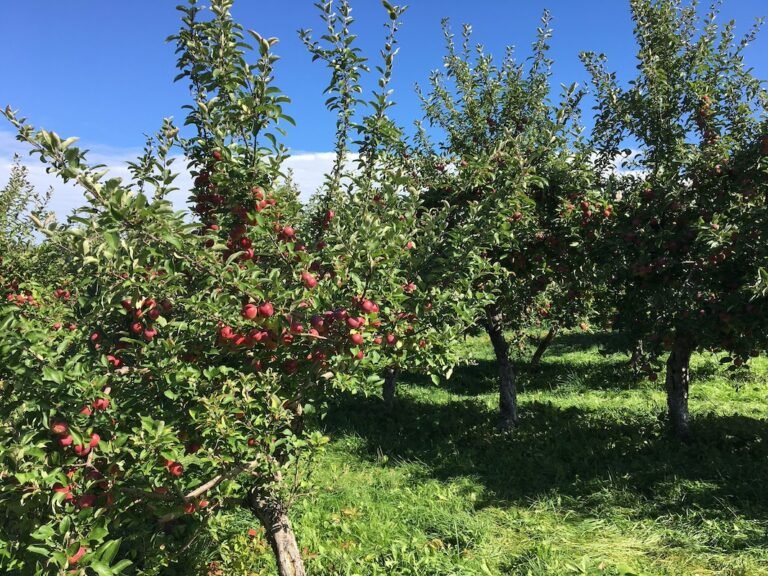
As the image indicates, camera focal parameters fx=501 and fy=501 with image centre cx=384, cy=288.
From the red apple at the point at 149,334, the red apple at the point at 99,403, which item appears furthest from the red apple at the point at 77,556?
the red apple at the point at 149,334

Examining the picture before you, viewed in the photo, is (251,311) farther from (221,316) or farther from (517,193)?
(517,193)

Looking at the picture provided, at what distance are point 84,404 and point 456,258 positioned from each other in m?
2.38

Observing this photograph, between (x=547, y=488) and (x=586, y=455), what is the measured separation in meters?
1.17

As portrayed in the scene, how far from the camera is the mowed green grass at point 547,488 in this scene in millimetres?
4758

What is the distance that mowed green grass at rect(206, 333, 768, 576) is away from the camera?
15.6 feet

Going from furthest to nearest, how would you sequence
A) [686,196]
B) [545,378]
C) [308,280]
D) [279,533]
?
[545,378] → [686,196] → [279,533] → [308,280]

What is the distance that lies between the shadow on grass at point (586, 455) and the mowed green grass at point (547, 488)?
3 centimetres

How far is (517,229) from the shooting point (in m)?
6.39

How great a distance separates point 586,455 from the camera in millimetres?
7289

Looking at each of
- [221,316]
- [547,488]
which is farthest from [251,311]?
[547,488]

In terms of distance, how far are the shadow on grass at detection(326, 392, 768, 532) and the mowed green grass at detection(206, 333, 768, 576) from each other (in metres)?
0.03

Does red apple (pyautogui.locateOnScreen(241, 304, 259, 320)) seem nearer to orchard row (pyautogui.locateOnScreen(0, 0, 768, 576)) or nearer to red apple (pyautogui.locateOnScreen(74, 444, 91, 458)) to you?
orchard row (pyautogui.locateOnScreen(0, 0, 768, 576))

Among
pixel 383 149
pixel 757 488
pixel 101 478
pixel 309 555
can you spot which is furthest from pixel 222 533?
pixel 757 488

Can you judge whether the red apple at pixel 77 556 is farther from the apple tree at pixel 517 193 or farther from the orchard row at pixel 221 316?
the apple tree at pixel 517 193
